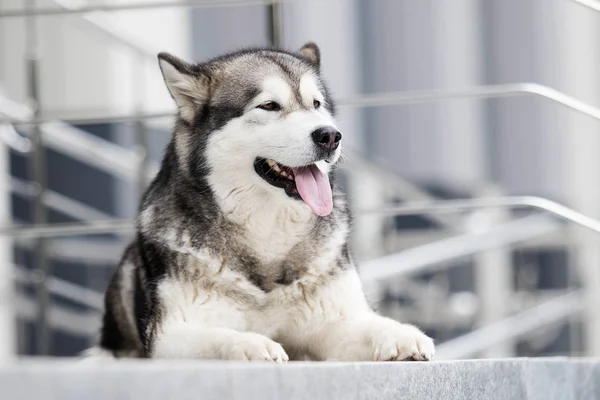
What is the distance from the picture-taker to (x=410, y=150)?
1477cm

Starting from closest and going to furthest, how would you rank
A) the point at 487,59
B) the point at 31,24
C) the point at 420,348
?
the point at 420,348, the point at 31,24, the point at 487,59

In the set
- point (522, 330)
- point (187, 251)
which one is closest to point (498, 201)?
point (187, 251)

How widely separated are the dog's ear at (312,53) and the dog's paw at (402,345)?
0.93 m

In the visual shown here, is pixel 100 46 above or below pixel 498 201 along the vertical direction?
above

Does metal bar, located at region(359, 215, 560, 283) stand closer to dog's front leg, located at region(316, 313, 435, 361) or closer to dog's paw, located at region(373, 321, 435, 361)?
dog's front leg, located at region(316, 313, 435, 361)

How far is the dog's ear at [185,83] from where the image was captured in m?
2.96


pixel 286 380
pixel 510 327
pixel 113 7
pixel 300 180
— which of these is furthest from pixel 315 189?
pixel 510 327

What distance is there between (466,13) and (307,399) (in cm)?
1431

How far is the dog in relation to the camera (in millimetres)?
2699

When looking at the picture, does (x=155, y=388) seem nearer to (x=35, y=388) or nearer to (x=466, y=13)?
(x=35, y=388)

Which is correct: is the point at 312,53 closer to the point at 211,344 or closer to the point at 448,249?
the point at 211,344

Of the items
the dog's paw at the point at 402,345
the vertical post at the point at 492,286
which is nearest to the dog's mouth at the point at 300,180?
the dog's paw at the point at 402,345

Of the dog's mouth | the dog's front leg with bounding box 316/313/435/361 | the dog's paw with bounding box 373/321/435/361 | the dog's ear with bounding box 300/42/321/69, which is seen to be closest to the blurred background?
the dog's ear with bounding box 300/42/321/69

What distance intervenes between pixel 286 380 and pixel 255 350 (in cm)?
63
